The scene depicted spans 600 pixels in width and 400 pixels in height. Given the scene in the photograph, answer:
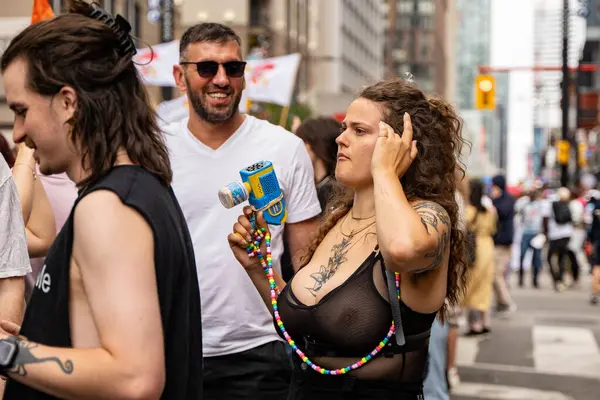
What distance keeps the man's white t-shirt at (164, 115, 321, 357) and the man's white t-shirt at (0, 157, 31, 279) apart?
38.3 inches

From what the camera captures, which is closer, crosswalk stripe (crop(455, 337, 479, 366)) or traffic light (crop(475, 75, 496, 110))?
crosswalk stripe (crop(455, 337, 479, 366))

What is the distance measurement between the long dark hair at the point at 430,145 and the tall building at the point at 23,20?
82 cm

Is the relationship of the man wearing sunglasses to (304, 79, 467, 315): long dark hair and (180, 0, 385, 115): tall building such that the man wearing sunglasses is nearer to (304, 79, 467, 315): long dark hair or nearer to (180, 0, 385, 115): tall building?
(304, 79, 467, 315): long dark hair

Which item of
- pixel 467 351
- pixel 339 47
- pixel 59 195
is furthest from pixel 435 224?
pixel 339 47

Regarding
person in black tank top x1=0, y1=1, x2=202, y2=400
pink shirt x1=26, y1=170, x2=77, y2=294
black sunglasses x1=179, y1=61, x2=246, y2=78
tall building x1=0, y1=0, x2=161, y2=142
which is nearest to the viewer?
person in black tank top x1=0, y1=1, x2=202, y2=400

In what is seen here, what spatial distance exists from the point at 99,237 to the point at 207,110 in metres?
2.39

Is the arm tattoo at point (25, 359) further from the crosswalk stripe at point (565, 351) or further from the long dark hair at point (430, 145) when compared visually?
the crosswalk stripe at point (565, 351)

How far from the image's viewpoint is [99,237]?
7.50 feet

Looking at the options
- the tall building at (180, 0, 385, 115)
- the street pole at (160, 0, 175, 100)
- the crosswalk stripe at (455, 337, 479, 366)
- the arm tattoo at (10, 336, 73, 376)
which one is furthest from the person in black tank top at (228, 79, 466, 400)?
the tall building at (180, 0, 385, 115)

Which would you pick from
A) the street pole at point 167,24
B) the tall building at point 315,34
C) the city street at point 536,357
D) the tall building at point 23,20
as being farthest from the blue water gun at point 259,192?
the tall building at point 315,34

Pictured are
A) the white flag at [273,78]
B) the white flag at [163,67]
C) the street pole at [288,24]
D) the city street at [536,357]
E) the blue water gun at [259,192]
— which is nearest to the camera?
the blue water gun at [259,192]

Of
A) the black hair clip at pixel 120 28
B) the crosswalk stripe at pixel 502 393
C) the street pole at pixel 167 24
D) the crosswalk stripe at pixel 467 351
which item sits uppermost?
the street pole at pixel 167 24

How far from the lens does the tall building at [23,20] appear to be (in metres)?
6.93

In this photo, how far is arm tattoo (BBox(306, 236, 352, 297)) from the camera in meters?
3.51
